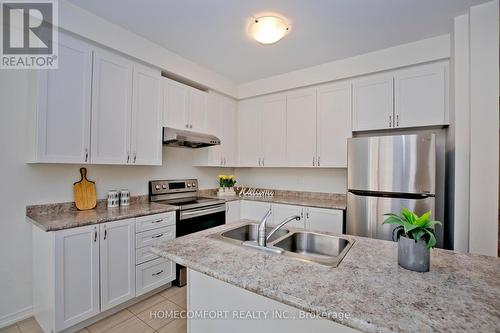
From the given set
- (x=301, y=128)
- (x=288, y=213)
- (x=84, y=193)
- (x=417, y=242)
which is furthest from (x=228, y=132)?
(x=417, y=242)

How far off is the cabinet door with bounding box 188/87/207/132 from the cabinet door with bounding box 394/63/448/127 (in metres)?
2.35

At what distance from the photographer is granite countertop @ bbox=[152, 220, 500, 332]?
2.26 ft

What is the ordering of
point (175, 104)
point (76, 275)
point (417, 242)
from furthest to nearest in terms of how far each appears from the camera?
point (175, 104)
point (76, 275)
point (417, 242)

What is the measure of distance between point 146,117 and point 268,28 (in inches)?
61.0

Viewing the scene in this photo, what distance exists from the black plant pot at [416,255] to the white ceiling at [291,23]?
182 centimetres

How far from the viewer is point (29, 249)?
6.56 feet

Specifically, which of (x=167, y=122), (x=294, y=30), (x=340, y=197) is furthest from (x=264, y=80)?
(x=340, y=197)

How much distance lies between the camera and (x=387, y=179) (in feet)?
7.41

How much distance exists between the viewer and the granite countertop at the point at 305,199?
2.91 metres

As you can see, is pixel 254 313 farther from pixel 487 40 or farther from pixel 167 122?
pixel 487 40

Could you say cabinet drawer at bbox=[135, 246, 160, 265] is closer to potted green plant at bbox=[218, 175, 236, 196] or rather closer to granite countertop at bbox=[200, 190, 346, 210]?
granite countertop at bbox=[200, 190, 346, 210]

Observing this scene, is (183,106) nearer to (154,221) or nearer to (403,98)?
(154,221)

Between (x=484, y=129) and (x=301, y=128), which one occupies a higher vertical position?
(x=301, y=128)

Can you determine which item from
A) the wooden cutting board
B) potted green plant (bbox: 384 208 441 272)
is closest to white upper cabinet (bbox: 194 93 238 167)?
the wooden cutting board
